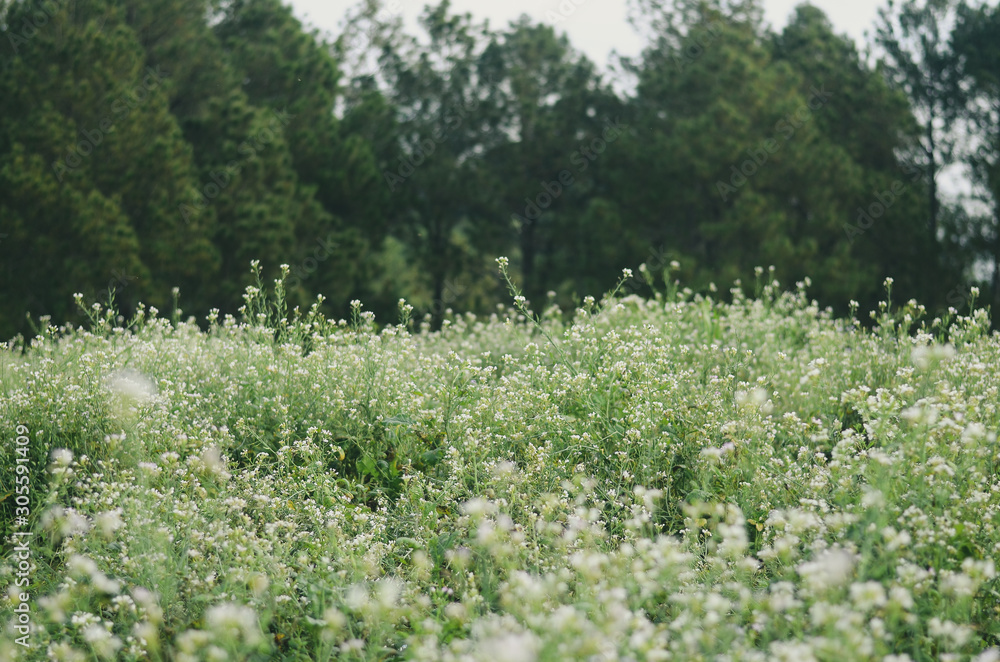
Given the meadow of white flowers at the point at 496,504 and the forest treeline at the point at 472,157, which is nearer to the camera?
the meadow of white flowers at the point at 496,504

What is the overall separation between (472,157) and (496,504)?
20.1 meters

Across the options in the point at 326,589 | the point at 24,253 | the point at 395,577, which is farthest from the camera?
the point at 24,253

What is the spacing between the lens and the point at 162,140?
15445 millimetres

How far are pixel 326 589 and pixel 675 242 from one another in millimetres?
18642

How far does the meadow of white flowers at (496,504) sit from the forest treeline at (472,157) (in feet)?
32.6

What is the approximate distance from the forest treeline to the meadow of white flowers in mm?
9945

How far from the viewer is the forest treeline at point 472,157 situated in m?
15.0

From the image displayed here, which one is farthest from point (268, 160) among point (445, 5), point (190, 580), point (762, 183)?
point (190, 580)

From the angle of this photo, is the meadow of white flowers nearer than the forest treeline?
Yes

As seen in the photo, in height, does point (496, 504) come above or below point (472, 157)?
below

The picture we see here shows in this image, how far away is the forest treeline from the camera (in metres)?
15.0

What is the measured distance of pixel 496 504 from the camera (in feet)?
12.4

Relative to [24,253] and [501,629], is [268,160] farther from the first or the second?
[501,629]

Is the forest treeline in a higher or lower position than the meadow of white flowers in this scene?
higher
